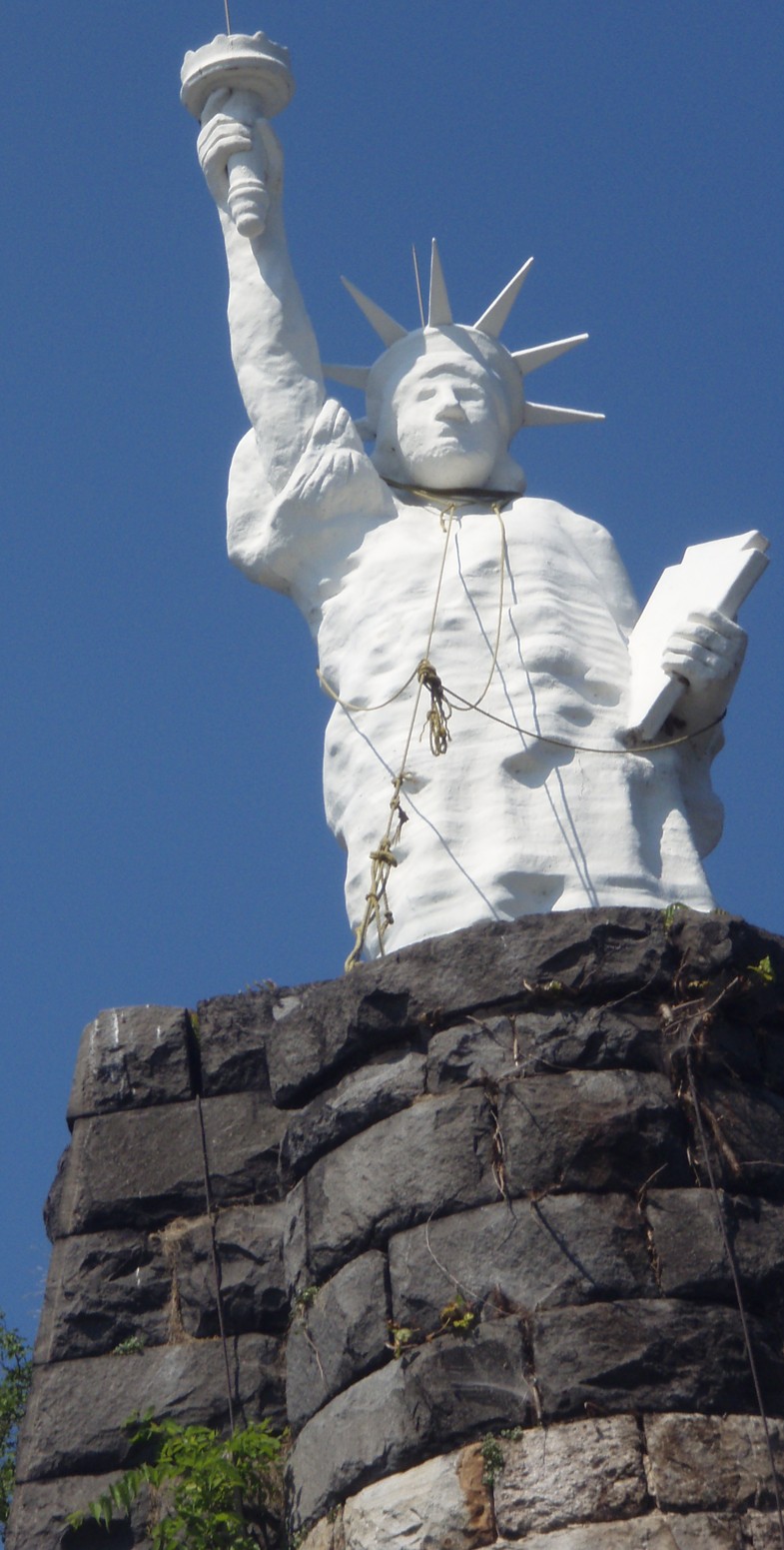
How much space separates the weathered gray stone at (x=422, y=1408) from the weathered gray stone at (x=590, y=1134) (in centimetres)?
44

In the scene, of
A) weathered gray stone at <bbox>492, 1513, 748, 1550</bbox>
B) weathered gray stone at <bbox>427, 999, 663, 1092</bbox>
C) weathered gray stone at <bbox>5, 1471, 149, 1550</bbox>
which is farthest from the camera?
weathered gray stone at <bbox>5, 1471, 149, 1550</bbox>

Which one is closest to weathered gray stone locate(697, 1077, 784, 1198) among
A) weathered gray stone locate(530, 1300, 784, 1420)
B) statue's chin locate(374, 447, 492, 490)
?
weathered gray stone locate(530, 1300, 784, 1420)

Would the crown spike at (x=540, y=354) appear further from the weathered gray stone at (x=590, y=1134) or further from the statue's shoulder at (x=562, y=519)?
the weathered gray stone at (x=590, y=1134)

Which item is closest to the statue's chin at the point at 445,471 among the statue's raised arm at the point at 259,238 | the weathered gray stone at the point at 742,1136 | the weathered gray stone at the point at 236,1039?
the statue's raised arm at the point at 259,238

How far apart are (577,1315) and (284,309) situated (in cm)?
402

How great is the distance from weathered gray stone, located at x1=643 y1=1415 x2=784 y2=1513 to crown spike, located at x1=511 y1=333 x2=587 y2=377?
4.36m

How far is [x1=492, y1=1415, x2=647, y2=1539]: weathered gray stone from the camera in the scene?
616 cm

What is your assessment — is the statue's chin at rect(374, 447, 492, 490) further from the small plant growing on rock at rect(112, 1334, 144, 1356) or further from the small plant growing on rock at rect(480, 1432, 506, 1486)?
the small plant growing on rock at rect(480, 1432, 506, 1486)

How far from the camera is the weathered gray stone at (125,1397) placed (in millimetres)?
7367

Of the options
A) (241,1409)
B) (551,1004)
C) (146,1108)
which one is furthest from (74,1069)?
(551,1004)

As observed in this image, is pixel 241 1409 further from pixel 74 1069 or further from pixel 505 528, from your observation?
pixel 505 528

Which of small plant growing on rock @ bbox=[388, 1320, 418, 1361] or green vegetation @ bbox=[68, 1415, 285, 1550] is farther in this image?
green vegetation @ bbox=[68, 1415, 285, 1550]

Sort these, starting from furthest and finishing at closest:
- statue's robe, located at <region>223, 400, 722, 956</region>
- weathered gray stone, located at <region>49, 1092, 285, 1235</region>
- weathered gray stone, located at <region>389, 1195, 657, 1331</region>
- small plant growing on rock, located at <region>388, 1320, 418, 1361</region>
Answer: weathered gray stone, located at <region>49, 1092, 285, 1235</region> → statue's robe, located at <region>223, 400, 722, 956</region> → small plant growing on rock, located at <region>388, 1320, 418, 1361</region> → weathered gray stone, located at <region>389, 1195, 657, 1331</region>

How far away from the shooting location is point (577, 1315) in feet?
A: 21.0
